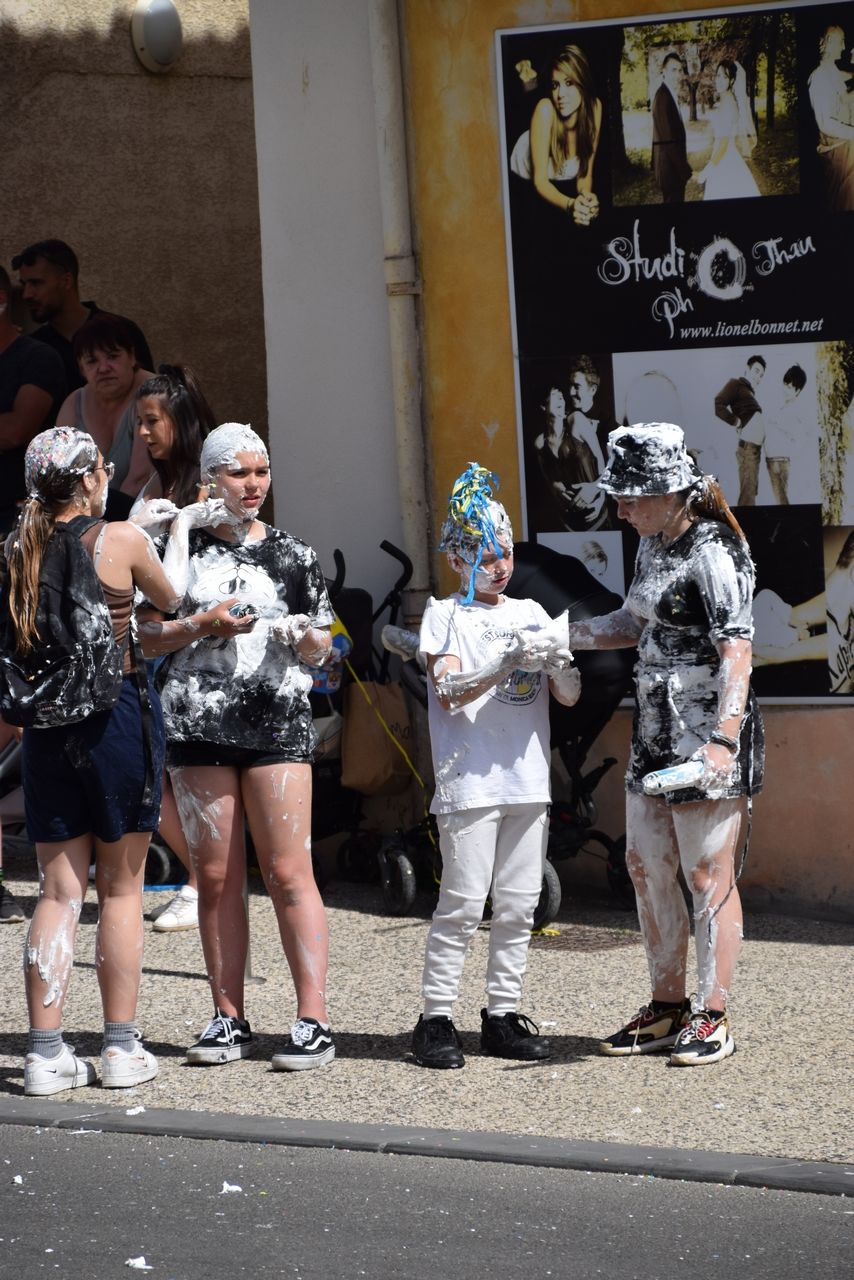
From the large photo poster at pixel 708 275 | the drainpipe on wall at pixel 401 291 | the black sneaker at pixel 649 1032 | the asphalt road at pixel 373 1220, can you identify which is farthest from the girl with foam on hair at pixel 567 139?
the asphalt road at pixel 373 1220

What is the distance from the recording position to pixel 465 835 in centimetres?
589

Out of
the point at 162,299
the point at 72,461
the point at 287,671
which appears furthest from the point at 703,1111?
the point at 162,299

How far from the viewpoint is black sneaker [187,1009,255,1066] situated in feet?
19.9

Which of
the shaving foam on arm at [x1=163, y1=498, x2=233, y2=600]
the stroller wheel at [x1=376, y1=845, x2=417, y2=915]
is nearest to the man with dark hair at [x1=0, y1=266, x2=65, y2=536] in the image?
the stroller wheel at [x1=376, y1=845, x2=417, y2=915]

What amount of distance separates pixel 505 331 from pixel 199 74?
413 centimetres

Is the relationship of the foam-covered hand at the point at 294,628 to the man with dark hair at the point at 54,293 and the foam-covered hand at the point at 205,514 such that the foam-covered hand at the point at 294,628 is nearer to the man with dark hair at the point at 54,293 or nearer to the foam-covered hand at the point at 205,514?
the foam-covered hand at the point at 205,514

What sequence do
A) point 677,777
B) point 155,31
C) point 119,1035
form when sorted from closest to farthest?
point 677,777
point 119,1035
point 155,31

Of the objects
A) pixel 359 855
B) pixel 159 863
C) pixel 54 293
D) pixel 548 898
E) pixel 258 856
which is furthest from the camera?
pixel 54 293

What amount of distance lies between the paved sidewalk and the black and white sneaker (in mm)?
39

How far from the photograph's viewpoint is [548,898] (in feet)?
25.2

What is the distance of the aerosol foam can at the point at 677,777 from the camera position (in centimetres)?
559

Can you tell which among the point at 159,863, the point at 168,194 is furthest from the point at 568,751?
the point at 168,194

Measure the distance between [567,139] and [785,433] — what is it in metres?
1.50

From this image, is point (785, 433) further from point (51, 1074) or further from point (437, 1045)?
point (51, 1074)
